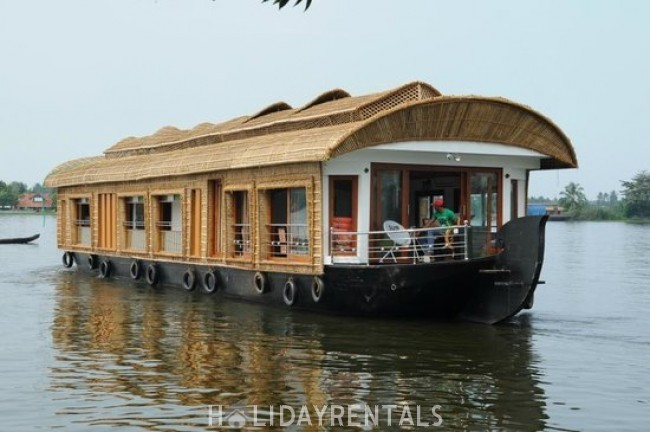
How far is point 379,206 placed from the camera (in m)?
14.0

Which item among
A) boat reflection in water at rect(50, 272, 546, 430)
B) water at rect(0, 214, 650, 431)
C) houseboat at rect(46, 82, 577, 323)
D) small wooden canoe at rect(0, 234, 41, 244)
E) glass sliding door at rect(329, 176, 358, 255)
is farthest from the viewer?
small wooden canoe at rect(0, 234, 41, 244)

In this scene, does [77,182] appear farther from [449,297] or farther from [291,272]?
[449,297]

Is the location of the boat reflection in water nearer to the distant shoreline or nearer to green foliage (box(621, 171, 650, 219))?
green foliage (box(621, 171, 650, 219))

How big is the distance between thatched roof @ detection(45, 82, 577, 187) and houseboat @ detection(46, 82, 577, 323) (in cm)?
2

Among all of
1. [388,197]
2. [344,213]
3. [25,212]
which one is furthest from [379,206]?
[25,212]

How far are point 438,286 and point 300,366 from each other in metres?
3.15

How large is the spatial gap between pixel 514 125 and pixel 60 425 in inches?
337

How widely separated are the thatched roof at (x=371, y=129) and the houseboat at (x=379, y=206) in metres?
0.02

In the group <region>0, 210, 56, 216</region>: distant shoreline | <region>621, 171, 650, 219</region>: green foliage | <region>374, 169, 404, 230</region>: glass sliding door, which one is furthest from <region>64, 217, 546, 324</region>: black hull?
<region>0, 210, 56, 216</region>: distant shoreline

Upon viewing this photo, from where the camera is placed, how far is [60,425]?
8.14 m

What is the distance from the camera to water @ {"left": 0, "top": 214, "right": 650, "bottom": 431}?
8.61 metres

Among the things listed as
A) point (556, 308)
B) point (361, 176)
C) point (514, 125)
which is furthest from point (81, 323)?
point (556, 308)

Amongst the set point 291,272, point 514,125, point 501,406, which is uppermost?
point 514,125

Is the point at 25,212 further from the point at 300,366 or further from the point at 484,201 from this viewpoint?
the point at 300,366
